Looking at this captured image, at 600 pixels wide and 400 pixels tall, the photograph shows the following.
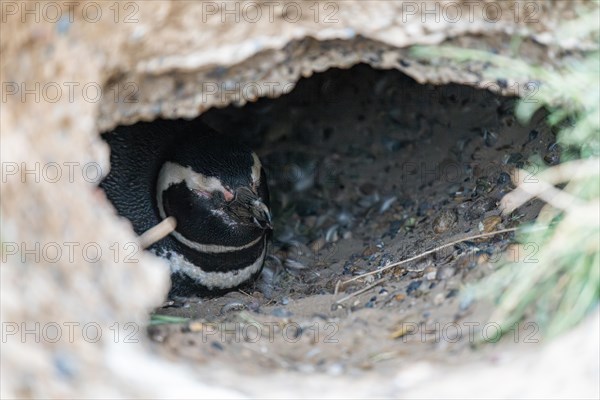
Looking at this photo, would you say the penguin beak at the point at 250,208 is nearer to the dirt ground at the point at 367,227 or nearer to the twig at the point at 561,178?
the dirt ground at the point at 367,227

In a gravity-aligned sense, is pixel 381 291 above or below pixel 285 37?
below

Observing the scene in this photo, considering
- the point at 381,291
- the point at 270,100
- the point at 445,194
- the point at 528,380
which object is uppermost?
the point at 270,100

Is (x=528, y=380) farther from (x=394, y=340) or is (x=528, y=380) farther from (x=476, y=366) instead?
(x=394, y=340)

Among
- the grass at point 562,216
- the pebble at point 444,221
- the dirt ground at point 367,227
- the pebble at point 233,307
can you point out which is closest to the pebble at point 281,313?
the dirt ground at point 367,227

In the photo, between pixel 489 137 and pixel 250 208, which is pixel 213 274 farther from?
pixel 489 137

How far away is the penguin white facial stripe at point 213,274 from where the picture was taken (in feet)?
9.69

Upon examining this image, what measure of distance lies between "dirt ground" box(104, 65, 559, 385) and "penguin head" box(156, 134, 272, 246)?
25 cm

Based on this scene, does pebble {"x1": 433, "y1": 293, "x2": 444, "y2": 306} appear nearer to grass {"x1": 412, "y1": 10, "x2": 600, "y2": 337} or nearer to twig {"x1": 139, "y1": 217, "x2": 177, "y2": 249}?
grass {"x1": 412, "y1": 10, "x2": 600, "y2": 337}

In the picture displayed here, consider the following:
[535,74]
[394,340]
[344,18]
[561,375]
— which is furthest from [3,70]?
[561,375]

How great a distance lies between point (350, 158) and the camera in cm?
359

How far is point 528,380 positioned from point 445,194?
1.52 meters

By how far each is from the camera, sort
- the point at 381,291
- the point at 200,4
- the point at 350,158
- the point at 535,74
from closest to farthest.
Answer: the point at 535,74
the point at 200,4
the point at 381,291
the point at 350,158

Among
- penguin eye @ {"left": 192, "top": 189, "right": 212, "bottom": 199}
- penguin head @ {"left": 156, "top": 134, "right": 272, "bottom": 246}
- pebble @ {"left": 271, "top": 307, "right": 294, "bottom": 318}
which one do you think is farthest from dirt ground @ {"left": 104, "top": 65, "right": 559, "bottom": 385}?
penguin eye @ {"left": 192, "top": 189, "right": 212, "bottom": 199}

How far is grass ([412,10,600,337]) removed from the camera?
167cm
